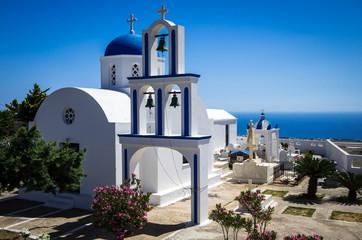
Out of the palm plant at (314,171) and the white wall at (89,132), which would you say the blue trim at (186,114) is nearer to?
the white wall at (89,132)

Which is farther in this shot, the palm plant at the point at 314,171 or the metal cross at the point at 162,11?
the palm plant at the point at 314,171

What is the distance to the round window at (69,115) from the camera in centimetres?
1518

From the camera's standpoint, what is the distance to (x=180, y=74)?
1178 cm

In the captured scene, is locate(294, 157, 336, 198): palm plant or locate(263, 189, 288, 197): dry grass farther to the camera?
locate(263, 189, 288, 197): dry grass

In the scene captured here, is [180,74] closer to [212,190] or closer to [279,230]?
[279,230]

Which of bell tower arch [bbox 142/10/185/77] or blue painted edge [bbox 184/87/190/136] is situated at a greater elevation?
bell tower arch [bbox 142/10/185/77]

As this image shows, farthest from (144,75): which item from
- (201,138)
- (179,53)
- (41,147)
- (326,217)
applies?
(326,217)

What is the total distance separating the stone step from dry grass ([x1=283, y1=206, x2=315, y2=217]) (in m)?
8.87

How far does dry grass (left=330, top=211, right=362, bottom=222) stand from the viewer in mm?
12399

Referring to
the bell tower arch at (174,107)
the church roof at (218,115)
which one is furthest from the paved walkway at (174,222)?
the church roof at (218,115)

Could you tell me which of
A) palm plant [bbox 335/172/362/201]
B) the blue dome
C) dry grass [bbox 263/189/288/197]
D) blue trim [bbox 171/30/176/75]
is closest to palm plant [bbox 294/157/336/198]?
palm plant [bbox 335/172/362/201]

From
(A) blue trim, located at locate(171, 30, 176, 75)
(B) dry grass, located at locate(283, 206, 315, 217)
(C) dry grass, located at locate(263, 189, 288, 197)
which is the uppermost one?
(A) blue trim, located at locate(171, 30, 176, 75)

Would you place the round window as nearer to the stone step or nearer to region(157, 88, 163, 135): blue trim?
the stone step

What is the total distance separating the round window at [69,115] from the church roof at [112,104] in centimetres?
130
